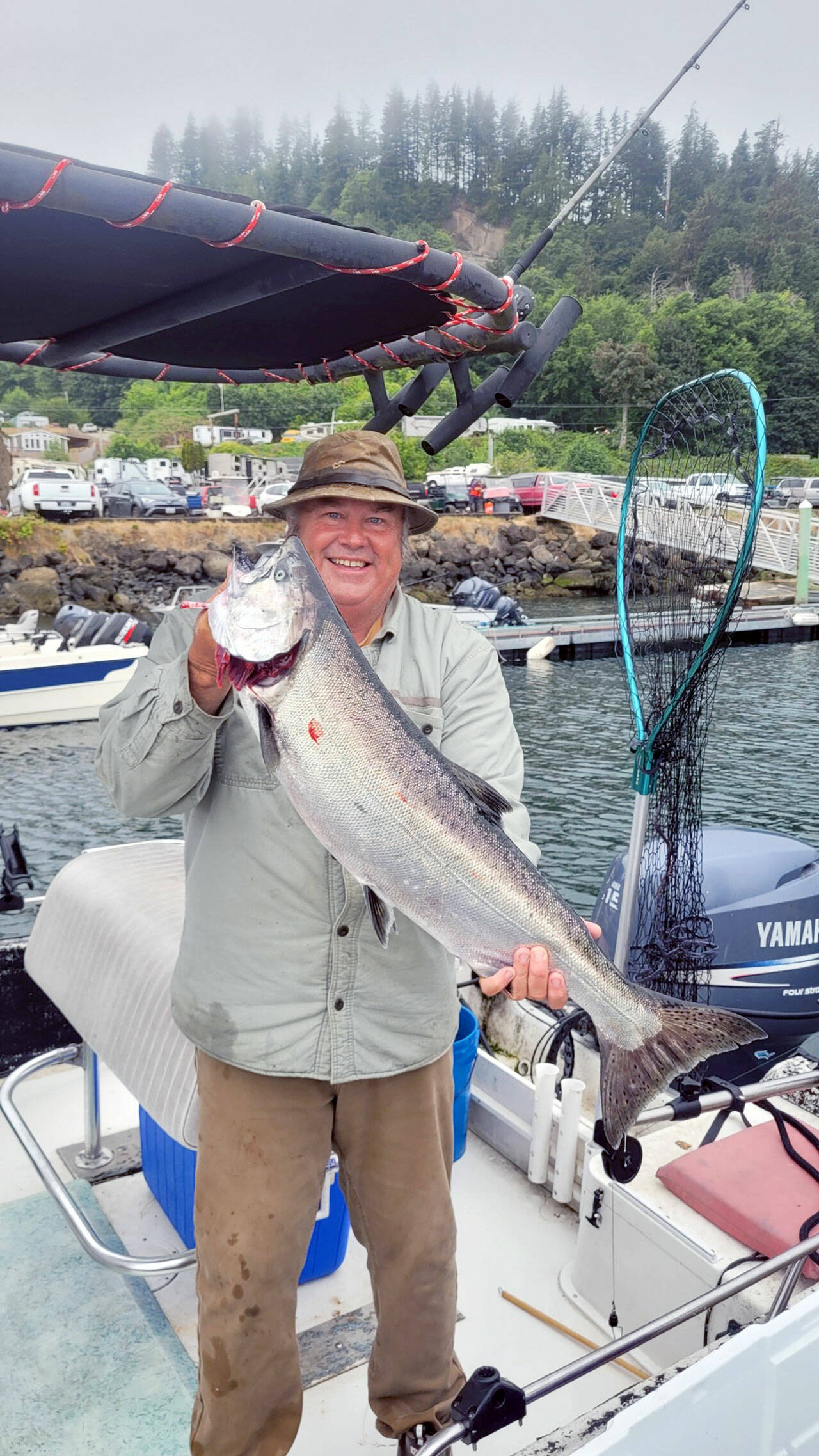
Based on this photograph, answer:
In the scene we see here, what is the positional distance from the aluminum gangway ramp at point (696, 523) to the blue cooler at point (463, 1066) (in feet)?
7.95

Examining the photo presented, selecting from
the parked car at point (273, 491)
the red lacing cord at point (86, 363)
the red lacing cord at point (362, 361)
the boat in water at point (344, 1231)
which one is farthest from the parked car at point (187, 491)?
the boat in water at point (344, 1231)

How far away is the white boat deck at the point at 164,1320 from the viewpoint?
322cm

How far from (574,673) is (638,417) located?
7588 cm

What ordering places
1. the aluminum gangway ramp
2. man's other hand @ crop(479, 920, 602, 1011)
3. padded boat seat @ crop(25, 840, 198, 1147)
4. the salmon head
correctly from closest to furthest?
the salmon head < man's other hand @ crop(479, 920, 602, 1011) < padded boat seat @ crop(25, 840, 198, 1147) < the aluminum gangway ramp

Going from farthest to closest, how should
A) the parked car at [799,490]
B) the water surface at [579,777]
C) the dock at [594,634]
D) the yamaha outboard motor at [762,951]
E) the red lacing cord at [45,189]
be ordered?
the parked car at [799,490] < the dock at [594,634] < the water surface at [579,777] < the yamaha outboard motor at [762,951] < the red lacing cord at [45,189]

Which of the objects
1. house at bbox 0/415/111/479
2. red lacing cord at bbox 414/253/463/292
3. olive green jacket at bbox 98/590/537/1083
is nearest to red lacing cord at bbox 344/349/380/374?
red lacing cord at bbox 414/253/463/292

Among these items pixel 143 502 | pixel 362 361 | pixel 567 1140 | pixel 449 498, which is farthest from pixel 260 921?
pixel 449 498

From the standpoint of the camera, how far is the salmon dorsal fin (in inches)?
97.2

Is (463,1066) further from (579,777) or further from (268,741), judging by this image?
(579,777)

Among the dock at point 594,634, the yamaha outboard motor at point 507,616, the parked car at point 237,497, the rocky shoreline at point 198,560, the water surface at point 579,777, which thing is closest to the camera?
the water surface at point 579,777

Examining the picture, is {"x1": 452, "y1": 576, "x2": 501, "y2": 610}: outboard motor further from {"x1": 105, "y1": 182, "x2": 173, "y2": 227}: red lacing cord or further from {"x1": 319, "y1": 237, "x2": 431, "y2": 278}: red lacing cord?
{"x1": 105, "y1": 182, "x2": 173, "y2": 227}: red lacing cord

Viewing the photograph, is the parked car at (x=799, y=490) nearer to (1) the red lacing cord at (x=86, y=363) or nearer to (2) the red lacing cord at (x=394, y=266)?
(1) the red lacing cord at (x=86, y=363)

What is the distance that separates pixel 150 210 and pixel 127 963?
98.5 inches

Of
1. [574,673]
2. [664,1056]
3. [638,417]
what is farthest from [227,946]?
[638,417]
